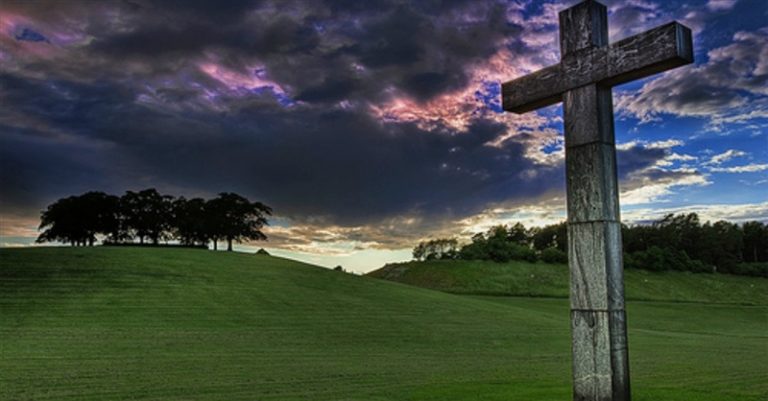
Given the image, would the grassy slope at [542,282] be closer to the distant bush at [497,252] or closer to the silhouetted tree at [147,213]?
the distant bush at [497,252]

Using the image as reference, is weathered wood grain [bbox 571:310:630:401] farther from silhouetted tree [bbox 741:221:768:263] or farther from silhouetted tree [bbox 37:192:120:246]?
silhouetted tree [bbox 741:221:768:263]

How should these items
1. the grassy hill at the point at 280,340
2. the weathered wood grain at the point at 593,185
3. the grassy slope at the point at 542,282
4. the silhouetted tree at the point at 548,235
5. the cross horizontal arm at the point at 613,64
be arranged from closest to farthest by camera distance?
the cross horizontal arm at the point at 613,64 < the weathered wood grain at the point at 593,185 < the grassy hill at the point at 280,340 < the grassy slope at the point at 542,282 < the silhouetted tree at the point at 548,235

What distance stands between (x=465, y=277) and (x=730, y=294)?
1339 inches

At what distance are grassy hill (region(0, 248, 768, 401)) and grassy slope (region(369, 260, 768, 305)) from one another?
16.3 m

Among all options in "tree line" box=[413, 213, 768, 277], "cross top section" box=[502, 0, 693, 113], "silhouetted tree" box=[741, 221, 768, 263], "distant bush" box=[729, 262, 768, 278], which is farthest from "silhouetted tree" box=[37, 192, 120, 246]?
"silhouetted tree" box=[741, 221, 768, 263]

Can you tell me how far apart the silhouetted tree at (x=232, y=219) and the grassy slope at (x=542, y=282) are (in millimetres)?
18113

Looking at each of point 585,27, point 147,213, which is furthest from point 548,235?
point 585,27

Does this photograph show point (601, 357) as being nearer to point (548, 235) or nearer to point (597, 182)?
point (597, 182)

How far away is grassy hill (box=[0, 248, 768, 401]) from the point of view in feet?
48.3

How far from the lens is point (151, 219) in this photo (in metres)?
82.6

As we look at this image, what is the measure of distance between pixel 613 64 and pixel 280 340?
67.1ft

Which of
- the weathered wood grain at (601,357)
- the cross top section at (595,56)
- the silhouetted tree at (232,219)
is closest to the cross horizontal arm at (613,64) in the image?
the cross top section at (595,56)

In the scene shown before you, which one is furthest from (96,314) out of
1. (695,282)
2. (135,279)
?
(695,282)

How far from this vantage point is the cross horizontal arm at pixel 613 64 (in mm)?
7297
